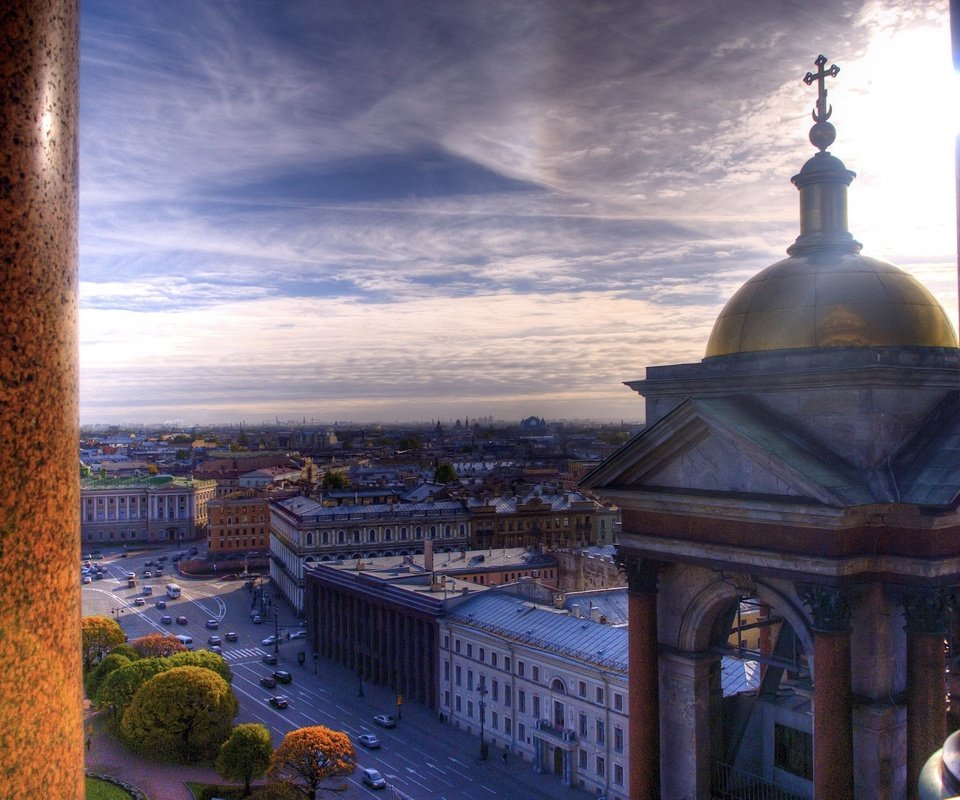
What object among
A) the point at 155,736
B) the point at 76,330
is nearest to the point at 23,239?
the point at 76,330

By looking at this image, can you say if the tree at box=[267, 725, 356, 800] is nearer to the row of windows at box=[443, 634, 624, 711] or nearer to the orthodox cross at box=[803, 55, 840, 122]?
the row of windows at box=[443, 634, 624, 711]

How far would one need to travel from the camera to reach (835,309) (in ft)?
51.3

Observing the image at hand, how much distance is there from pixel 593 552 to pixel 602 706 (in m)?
34.7

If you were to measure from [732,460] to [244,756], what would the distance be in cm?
4019

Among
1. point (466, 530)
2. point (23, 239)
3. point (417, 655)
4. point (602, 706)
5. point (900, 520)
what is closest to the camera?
point (23, 239)

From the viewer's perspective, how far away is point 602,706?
48.8 metres

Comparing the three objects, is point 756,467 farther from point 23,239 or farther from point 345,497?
point 345,497

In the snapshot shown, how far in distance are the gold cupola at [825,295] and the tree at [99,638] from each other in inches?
2388

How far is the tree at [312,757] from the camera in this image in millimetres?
45438

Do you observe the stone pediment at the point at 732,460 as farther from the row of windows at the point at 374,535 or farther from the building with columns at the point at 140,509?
the building with columns at the point at 140,509

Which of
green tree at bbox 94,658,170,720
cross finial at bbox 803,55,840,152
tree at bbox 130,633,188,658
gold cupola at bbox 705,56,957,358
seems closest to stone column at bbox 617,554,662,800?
gold cupola at bbox 705,56,957,358

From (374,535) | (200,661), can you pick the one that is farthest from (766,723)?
(374,535)

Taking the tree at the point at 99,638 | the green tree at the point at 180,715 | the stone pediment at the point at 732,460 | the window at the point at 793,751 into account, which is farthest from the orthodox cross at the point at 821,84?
the tree at the point at 99,638

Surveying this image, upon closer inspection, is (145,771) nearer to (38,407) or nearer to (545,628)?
(545,628)
